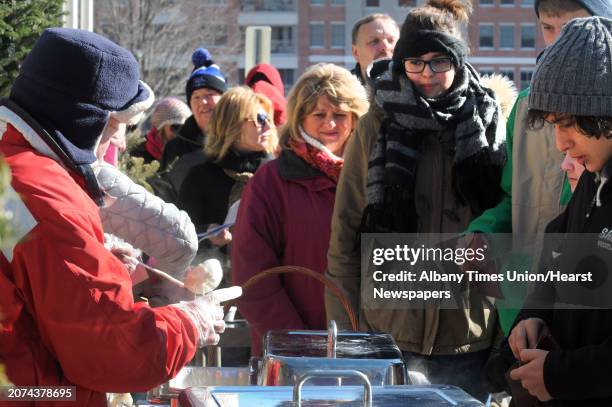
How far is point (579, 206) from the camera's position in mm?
2988

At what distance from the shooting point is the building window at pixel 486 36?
61844mm

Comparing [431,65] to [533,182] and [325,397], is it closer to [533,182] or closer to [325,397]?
[533,182]

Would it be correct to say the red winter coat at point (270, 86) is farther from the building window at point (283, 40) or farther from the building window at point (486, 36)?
the building window at point (283, 40)

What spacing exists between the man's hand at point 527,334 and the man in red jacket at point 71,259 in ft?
2.73

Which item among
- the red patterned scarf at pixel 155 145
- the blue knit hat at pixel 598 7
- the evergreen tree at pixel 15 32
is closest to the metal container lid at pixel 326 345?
the blue knit hat at pixel 598 7

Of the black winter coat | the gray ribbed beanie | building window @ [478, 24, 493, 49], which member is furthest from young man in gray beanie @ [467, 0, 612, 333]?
building window @ [478, 24, 493, 49]

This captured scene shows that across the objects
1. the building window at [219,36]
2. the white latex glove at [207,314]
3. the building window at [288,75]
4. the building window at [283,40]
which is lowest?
the building window at [288,75]

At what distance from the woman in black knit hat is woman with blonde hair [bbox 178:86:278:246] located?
1797 mm

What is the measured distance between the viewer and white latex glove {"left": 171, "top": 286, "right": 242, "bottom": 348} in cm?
272

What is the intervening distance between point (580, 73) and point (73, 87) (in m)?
1.30

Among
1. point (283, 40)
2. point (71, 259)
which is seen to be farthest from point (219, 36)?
point (71, 259)

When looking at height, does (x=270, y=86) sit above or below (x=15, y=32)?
below

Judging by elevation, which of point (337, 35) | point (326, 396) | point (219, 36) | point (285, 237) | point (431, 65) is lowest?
point (337, 35)

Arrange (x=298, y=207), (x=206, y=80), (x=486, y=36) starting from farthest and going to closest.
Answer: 1. (x=486, y=36)
2. (x=206, y=80)
3. (x=298, y=207)
